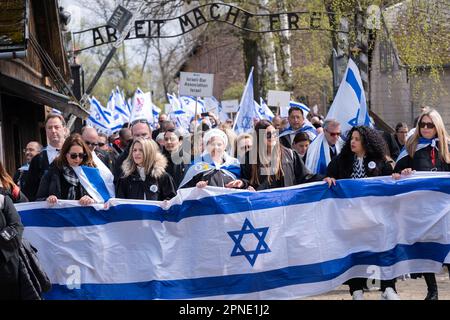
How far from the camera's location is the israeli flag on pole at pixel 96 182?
30.9 feet

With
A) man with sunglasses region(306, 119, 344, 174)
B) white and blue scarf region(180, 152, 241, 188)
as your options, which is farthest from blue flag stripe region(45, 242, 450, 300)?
man with sunglasses region(306, 119, 344, 174)

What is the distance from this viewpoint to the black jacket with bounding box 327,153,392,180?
9.70 metres

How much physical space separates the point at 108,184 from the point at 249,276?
1811 mm

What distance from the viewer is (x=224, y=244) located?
29.7 ft

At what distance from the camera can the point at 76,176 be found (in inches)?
371

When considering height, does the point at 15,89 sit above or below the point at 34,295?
above

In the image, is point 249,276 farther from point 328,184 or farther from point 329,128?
point 329,128

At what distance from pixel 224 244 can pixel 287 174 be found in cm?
104

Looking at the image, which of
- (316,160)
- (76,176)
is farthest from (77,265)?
(316,160)

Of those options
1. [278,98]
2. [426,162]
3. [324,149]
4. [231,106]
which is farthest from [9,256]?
[231,106]

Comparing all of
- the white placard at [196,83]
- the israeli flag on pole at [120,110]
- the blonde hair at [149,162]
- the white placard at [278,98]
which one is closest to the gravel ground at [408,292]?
the blonde hair at [149,162]

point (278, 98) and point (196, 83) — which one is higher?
point (196, 83)

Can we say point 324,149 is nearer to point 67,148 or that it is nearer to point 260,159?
point 260,159
